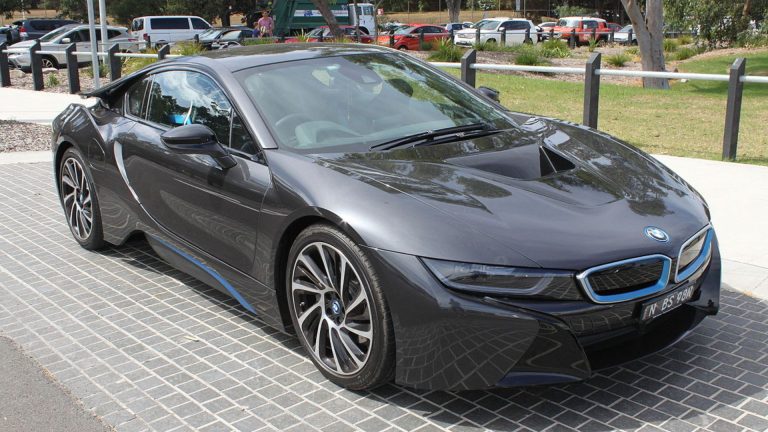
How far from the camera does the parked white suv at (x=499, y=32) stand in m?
40.2

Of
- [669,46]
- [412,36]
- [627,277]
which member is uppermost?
[412,36]

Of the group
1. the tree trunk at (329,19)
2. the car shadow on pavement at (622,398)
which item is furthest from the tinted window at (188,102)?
the tree trunk at (329,19)

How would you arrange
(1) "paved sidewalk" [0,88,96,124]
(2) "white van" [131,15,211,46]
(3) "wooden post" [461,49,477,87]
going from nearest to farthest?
1. (3) "wooden post" [461,49,477,87]
2. (1) "paved sidewalk" [0,88,96,124]
3. (2) "white van" [131,15,211,46]

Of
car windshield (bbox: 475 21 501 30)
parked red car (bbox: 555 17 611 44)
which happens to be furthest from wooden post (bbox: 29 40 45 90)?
parked red car (bbox: 555 17 611 44)

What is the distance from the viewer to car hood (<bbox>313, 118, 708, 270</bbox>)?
3.27m

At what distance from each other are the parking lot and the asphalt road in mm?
59

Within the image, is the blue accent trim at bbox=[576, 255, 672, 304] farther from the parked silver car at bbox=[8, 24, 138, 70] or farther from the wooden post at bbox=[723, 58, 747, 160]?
the parked silver car at bbox=[8, 24, 138, 70]

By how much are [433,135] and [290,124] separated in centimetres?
77

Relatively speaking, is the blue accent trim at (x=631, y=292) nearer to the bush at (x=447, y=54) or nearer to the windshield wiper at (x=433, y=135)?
the windshield wiper at (x=433, y=135)

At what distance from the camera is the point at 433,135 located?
4273mm

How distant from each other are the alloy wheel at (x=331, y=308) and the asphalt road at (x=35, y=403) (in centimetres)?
Answer: 99

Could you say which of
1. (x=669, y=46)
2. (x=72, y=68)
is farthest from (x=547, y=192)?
(x=669, y=46)

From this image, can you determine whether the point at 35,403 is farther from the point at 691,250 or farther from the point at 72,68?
the point at 72,68

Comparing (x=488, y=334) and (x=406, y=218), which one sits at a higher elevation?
(x=406, y=218)
